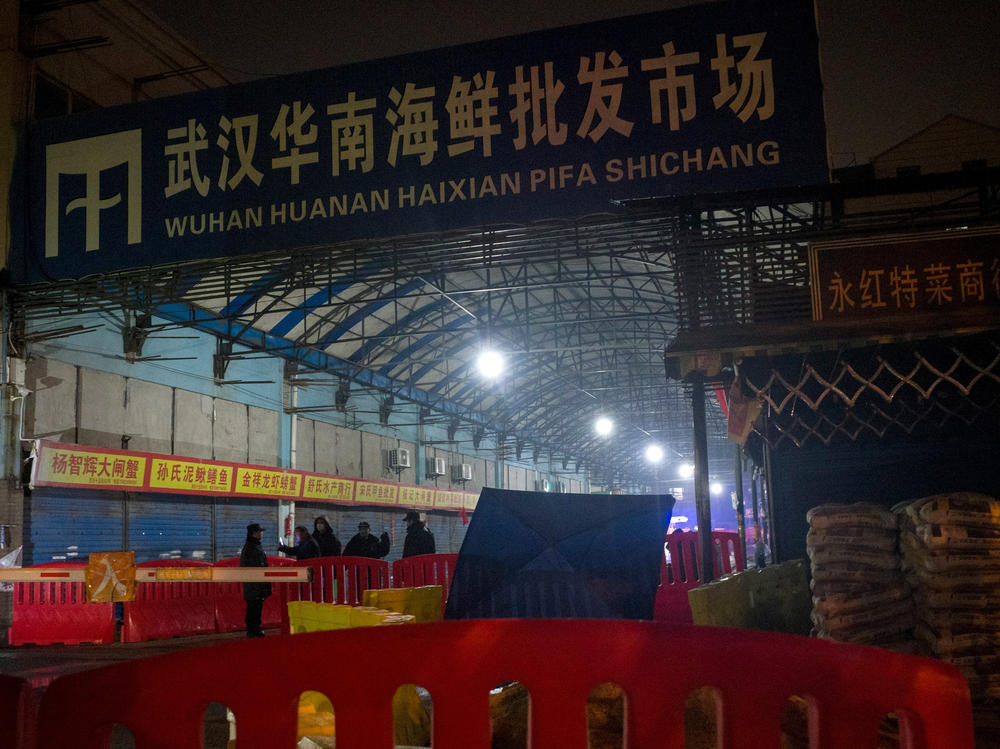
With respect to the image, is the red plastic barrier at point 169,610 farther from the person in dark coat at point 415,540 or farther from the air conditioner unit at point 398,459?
the air conditioner unit at point 398,459

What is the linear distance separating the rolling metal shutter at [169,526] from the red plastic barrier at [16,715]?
1648 centimetres

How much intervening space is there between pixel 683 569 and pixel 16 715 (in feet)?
30.1

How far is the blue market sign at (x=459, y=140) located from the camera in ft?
27.7

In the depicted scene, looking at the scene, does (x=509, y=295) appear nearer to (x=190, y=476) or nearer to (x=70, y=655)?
(x=190, y=476)

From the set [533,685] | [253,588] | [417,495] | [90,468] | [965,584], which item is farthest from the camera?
[417,495]

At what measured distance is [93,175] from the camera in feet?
35.1

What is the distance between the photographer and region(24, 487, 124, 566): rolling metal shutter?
14.8 meters

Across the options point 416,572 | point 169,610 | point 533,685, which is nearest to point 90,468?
point 169,610

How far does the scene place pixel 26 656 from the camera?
11633mm

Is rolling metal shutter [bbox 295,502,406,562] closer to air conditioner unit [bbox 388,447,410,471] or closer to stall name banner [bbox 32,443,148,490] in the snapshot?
air conditioner unit [bbox 388,447,410,471]

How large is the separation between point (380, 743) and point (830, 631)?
17.9ft

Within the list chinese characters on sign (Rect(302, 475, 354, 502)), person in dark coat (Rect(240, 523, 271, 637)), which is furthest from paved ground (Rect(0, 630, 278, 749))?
chinese characters on sign (Rect(302, 475, 354, 502))

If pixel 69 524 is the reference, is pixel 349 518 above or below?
below

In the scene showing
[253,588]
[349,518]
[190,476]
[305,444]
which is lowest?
[253,588]
